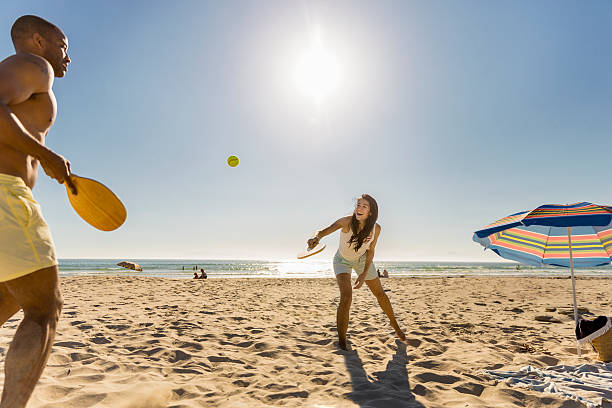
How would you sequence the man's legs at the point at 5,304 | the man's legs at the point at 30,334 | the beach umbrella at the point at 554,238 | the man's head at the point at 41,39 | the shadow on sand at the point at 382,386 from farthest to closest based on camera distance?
the beach umbrella at the point at 554,238 < the shadow on sand at the point at 382,386 < the man's head at the point at 41,39 < the man's legs at the point at 5,304 < the man's legs at the point at 30,334

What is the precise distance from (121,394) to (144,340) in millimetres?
1812

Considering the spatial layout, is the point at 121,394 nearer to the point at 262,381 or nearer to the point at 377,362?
the point at 262,381

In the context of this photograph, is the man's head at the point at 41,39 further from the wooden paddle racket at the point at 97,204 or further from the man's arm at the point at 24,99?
the wooden paddle racket at the point at 97,204

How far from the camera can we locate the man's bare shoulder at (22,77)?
165cm

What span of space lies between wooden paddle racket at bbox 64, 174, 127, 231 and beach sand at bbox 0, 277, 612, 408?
4.51 feet

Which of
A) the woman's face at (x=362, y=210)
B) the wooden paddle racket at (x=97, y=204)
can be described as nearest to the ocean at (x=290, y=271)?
the woman's face at (x=362, y=210)

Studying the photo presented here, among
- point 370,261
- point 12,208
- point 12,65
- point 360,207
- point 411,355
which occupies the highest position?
point 12,65

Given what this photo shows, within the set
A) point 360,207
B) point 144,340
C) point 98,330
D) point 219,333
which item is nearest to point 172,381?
point 144,340

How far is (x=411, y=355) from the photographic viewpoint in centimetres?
391

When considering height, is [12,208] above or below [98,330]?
above

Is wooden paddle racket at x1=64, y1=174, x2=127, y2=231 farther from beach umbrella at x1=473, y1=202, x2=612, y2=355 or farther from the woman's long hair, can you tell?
beach umbrella at x1=473, y1=202, x2=612, y2=355

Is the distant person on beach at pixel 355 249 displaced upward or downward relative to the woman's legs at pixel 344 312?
upward

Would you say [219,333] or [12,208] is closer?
[12,208]

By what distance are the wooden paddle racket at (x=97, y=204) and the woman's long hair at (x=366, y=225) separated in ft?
9.17
